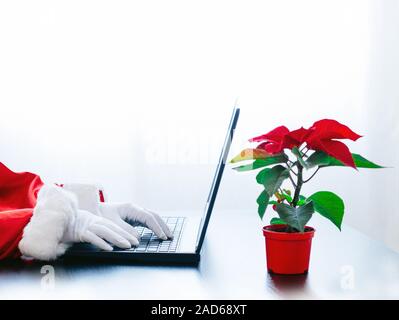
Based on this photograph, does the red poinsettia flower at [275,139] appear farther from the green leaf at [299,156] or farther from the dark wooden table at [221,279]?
the dark wooden table at [221,279]

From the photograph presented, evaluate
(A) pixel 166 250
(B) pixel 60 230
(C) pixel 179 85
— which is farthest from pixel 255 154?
(C) pixel 179 85

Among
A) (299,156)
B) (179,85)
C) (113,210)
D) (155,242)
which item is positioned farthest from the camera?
(179,85)

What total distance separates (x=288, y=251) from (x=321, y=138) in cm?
17

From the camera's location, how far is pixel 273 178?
777 millimetres

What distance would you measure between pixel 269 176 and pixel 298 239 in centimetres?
10

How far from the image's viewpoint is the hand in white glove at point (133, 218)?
41.0 inches

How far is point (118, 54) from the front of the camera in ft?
8.87

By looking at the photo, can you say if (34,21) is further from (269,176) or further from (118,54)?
(269,176)

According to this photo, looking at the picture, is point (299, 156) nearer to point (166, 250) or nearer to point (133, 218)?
point (166, 250)

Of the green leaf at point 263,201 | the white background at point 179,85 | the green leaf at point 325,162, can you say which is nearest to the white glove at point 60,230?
the green leaf at point 263,201

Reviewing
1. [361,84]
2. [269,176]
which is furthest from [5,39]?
[269,176]

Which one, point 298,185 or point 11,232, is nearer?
point 298,185

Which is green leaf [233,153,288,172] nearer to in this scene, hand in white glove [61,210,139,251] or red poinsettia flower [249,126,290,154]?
red poinsettia flower [249,126,290,154]

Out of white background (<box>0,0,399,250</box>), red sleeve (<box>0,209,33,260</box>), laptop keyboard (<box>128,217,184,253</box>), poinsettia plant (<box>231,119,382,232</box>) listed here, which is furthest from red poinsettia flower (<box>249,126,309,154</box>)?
white background (<box>0,0,399,250</box>)
